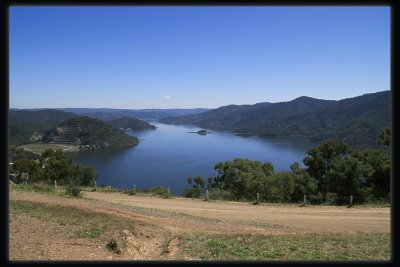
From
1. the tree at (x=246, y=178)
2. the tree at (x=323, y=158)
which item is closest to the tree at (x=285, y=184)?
the tree at (x=246, y=178)

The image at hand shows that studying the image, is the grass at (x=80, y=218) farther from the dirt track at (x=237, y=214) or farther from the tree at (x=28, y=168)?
the tree at (x=28, y=168)

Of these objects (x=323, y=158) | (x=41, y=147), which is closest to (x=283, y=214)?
(x=323, y=158)

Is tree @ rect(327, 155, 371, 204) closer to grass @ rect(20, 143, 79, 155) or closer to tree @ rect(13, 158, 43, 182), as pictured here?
tree @ rect(13, 158, 43, 182)

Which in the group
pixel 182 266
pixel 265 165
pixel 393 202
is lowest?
pixel 265 165

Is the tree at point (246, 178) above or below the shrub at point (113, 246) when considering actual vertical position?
below

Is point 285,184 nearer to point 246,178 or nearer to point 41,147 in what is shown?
point 246,178
